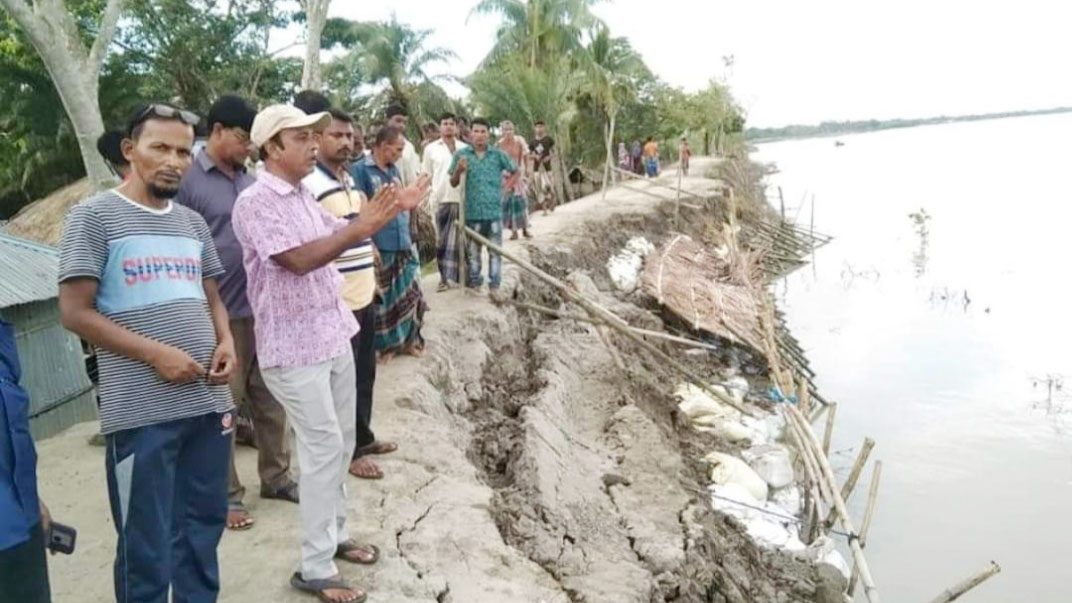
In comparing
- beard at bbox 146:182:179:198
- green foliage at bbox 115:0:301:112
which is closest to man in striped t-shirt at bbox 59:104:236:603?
beard at bbox 146:182:179:198

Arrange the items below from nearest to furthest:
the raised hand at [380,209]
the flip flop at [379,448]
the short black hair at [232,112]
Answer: the raised hand at [380,209], the short black hair at [232,112], the flip flop at [379,448]

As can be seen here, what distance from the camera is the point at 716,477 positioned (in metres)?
5.65

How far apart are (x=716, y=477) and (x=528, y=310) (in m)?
2.56

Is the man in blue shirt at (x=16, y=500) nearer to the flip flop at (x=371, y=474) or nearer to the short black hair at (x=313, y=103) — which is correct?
the short black hair at (x=313, y=103)

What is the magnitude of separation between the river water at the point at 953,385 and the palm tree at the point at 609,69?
20.9ft

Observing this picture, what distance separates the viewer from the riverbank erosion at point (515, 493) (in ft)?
9.85

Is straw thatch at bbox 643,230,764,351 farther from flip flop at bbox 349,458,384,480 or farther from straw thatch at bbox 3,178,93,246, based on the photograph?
straw thatch at bbox 3,178,93,246

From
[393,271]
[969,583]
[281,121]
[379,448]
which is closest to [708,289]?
[393,271]

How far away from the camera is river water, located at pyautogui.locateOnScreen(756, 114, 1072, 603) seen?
6.39 m

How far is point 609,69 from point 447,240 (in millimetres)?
16919

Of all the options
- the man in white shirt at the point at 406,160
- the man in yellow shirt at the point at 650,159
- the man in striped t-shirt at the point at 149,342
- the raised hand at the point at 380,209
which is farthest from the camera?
the man in yellow shirt at the point at 650,159

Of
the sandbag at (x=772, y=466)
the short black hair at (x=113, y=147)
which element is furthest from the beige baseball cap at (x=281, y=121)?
the sandbag at (x=772, y=466)

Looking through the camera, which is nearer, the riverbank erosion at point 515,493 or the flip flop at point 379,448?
the riverbank erosion at point 515,493

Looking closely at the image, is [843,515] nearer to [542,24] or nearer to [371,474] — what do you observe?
[371,474]
